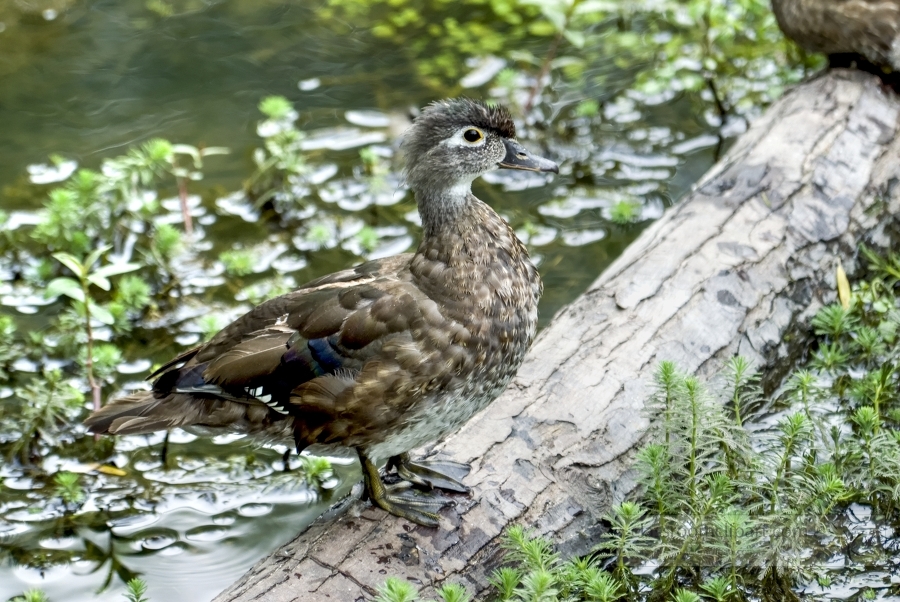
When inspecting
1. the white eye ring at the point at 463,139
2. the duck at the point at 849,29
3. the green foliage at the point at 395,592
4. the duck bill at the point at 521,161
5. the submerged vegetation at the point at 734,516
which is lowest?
the submerged vegetation at the point at 734,516

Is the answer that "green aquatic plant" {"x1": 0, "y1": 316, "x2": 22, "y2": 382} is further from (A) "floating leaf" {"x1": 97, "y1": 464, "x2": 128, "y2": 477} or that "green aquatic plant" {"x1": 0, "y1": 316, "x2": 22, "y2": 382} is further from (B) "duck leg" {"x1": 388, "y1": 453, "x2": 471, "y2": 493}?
(B) "duck leg" {"x1": 388, "y1": 453, "x2": 471, "y2": 493}

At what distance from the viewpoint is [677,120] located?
670 cm

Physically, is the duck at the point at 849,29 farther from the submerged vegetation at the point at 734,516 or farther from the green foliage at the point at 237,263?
the green foliage at the point at 237,263

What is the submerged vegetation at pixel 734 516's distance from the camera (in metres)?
3.32

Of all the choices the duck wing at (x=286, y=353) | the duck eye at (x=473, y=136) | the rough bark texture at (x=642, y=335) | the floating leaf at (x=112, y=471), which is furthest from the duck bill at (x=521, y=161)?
the floating leaf at (x=112, y=471)

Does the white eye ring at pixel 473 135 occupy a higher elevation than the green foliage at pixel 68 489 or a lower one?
higher

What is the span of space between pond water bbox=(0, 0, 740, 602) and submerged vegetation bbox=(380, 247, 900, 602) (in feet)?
4.30

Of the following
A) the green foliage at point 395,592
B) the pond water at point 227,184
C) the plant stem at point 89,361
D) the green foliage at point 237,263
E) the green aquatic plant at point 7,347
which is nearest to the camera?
the green foliage at point 395,592

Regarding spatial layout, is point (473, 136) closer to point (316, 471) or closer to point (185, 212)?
point (316, 471)

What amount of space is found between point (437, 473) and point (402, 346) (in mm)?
464

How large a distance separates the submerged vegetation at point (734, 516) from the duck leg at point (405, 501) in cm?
28

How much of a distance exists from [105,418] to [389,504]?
102cm

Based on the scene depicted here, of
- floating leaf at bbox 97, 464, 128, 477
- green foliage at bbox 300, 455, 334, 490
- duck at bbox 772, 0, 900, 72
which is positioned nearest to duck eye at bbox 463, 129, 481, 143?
green foliage at bbox 300, 455, 334, 490

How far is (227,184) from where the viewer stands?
20.6ft
